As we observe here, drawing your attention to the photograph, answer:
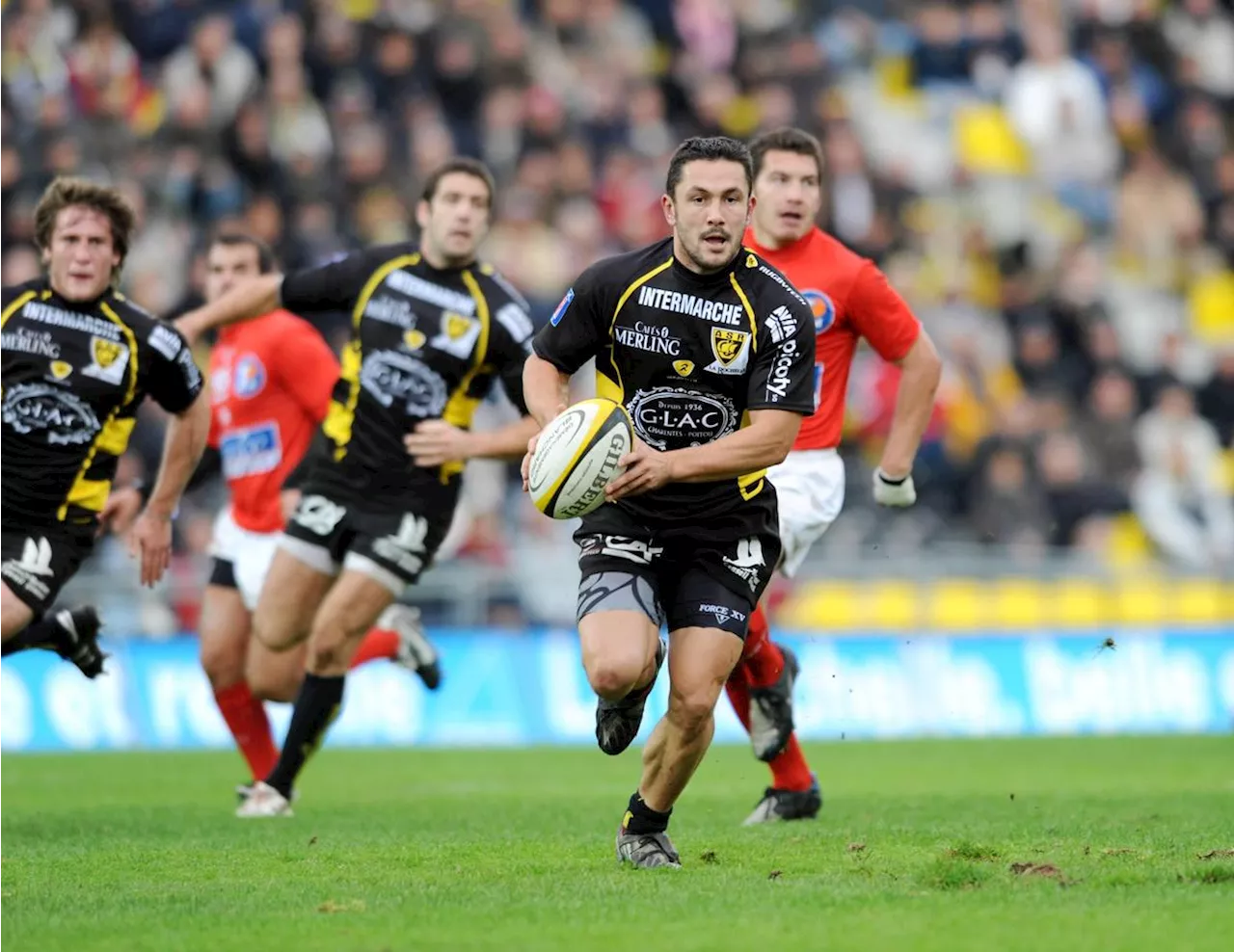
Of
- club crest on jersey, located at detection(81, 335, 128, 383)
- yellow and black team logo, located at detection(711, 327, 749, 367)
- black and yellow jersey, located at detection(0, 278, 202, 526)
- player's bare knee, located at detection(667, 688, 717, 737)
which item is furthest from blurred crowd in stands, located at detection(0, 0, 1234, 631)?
player's bare knee, located at detection(667, 688, 717, 737)

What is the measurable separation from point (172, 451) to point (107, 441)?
0.32 meters

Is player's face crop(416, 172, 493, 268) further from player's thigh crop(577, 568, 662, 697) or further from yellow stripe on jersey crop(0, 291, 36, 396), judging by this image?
player's thigh crop(577, 568, 662, 697)

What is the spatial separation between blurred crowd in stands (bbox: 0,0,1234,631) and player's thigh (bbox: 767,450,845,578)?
8521 mm

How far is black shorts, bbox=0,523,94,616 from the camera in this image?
30.9 feet

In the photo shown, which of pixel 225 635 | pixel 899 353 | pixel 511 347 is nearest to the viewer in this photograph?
pixel 899 353

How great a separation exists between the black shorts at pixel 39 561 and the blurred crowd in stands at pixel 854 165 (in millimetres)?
7995

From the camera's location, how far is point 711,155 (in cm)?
741

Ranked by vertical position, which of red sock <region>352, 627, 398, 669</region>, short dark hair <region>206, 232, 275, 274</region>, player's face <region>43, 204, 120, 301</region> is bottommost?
red sock <region>352, 627, 398, 669</region>

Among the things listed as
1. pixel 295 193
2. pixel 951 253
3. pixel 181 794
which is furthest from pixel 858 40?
pixel 181 794

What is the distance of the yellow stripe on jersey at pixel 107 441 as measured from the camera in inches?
370

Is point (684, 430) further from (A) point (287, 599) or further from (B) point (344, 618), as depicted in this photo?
(A) point (287, 599)

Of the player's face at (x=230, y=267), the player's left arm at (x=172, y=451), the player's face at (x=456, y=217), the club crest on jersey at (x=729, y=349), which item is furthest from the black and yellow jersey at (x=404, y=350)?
the club crest on jersey at (x=729, y=349)

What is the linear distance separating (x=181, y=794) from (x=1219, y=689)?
10.0m

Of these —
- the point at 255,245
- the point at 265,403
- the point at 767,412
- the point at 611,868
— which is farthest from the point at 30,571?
the point at 767,412
